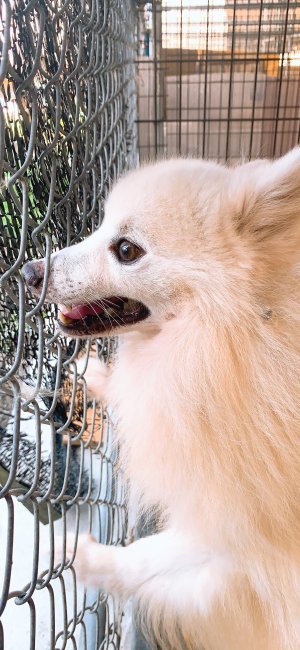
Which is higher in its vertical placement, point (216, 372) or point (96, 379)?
point (216, 372)

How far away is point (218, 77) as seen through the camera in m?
3.48

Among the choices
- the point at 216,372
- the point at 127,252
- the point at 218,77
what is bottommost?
the point at 216,372

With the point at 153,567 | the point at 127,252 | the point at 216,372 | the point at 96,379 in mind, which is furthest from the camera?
the point at 96,379

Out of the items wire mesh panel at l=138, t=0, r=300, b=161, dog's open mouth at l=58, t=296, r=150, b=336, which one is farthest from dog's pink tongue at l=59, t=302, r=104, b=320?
wire mesh panel at l=138, t=0, r=300, b=161

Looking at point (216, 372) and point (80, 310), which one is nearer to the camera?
point (216, 372)

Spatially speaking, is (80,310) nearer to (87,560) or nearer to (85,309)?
(85,309)

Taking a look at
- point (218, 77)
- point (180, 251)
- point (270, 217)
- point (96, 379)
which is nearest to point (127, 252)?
point (180, 251)

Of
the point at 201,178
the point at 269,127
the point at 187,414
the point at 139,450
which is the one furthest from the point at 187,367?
the point at 269,127

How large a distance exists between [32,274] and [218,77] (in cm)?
313

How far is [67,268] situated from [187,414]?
1.23 ft

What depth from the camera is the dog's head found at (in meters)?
0.87

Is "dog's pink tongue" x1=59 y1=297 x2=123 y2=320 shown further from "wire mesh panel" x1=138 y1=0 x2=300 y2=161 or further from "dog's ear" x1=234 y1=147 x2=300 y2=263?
"wire mesh panel" x1=138 y1=0 x2=300 y2=161

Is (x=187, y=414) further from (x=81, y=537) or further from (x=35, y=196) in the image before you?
(x=81, y=537)

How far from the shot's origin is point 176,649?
135cm
